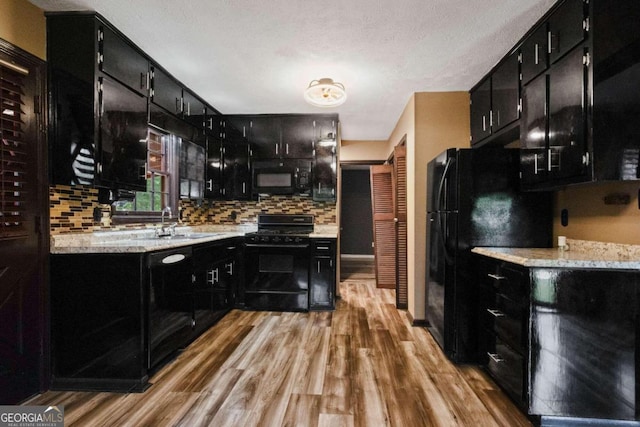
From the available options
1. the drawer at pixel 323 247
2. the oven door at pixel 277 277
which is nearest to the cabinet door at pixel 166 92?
the oven door at pixel 277 277

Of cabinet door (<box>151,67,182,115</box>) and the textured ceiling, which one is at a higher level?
the textured ceiling

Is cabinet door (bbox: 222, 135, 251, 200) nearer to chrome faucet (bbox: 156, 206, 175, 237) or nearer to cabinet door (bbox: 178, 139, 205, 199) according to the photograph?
cabinet door (bbox: 178, 139, 205, 199)

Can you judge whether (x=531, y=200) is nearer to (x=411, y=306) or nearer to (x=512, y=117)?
(x=512, y=117)

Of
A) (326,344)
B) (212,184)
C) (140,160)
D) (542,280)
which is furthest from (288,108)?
(542,280)

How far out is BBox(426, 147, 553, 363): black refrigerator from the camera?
7.73 feet

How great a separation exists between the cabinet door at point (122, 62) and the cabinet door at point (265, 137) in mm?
1640

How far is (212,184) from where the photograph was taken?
12.7 feet

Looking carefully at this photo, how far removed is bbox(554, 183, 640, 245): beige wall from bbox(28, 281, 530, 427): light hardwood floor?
47.9 inches

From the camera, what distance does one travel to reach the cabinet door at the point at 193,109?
3207 millimetres

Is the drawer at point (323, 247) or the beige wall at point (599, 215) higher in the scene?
the beige wall at point (599, 215)

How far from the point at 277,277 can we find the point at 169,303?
59.9 inches

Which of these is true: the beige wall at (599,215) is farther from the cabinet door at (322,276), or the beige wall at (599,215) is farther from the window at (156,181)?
the window at (156,181)

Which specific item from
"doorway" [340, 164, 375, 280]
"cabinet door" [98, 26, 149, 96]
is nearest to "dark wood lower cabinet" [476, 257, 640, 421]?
"cabinet door" [98, 26, 149, 96]

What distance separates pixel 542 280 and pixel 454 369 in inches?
42.2
